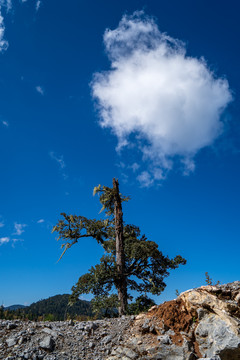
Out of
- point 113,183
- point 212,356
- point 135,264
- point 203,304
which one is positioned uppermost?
point 113,183

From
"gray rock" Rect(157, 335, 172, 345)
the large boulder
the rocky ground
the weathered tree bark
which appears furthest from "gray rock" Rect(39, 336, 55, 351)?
the weathered tree bark

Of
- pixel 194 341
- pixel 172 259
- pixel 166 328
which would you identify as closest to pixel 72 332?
pixel 166 328

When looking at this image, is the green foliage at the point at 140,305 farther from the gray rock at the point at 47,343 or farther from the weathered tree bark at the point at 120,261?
the gray rock at the point at 47,343

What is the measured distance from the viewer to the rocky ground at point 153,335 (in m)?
6.39

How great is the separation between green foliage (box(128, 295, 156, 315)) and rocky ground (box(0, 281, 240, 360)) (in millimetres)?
6739

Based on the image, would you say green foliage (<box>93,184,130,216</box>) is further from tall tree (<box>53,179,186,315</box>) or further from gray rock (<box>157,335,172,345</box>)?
gray rock (<box>157,335,172,345</box>)

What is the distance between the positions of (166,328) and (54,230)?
11.7m

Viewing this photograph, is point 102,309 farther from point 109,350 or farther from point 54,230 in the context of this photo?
point 109,350

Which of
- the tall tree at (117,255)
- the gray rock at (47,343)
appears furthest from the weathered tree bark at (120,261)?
the gray rock at (47,343)

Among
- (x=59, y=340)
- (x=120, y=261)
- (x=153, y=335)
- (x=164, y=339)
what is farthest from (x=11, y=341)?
(x=120, y=261)

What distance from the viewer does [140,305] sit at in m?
15.0

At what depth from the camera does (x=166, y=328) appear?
283 inches

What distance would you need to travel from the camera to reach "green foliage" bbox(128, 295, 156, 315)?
570 inches

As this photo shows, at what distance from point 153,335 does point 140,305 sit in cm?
843
